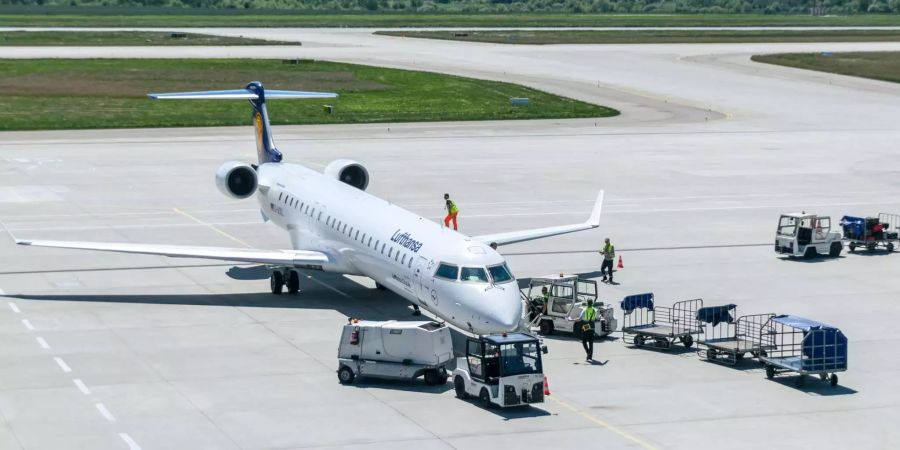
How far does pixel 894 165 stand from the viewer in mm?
70500

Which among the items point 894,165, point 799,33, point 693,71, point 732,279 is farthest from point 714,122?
point 799,33

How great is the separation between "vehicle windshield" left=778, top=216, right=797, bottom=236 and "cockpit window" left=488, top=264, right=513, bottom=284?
17.5 m

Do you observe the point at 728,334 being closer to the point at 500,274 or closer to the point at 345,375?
the point at 500,274

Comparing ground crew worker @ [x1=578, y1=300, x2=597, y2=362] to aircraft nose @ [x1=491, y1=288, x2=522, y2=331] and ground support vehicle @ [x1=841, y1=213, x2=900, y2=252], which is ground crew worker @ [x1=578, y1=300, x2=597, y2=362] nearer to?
aircraft nose @ [x1=491, y1=288, x2=522, y2=331]

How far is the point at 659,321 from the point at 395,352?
9911 mm

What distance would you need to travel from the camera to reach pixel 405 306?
3812 cm

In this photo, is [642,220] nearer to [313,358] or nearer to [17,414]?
[313,358]

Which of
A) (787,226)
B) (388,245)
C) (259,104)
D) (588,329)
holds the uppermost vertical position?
(259,104)

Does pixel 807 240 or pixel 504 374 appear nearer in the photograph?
pixel 504 374

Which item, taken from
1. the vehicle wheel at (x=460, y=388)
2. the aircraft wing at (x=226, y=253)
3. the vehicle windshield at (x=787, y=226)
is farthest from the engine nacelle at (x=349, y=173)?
the vehicle wheel at (x=460, y=388)

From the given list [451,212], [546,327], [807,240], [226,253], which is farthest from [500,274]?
[451,212]

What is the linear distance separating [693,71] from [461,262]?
316 ft

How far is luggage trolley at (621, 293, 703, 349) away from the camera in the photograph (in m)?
33.4

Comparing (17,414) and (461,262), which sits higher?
(461,262)
